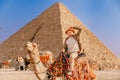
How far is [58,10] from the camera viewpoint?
11769 cm

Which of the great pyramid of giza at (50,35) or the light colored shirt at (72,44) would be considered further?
the great pyramid of giza at (50,35)

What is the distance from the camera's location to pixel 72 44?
10.8 metres

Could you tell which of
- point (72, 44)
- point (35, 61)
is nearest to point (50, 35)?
point (72, 44)

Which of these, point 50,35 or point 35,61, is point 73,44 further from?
point 50,35

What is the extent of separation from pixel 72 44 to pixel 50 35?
338 ft

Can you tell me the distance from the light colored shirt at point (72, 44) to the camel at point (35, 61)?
26.9 inches

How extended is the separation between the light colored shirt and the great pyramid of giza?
9996 cm

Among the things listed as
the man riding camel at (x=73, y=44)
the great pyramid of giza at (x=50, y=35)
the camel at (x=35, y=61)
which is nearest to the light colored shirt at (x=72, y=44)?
the man riding camel at (x=73, y=44)

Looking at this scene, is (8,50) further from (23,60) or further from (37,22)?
(23,60)

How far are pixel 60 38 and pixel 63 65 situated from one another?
99144 millimetres

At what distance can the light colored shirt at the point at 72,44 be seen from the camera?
10.8 meters

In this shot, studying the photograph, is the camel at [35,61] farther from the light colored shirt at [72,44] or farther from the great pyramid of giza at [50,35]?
the great pyramid of giza at [50,35]

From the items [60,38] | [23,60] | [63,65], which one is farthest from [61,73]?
[60,38]

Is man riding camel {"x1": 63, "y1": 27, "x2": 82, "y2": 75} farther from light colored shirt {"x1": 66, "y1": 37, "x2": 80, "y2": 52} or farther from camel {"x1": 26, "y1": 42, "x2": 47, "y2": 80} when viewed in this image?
camel {"x1": 26, "y1": 42, "x2": 47, "y2": 80}
